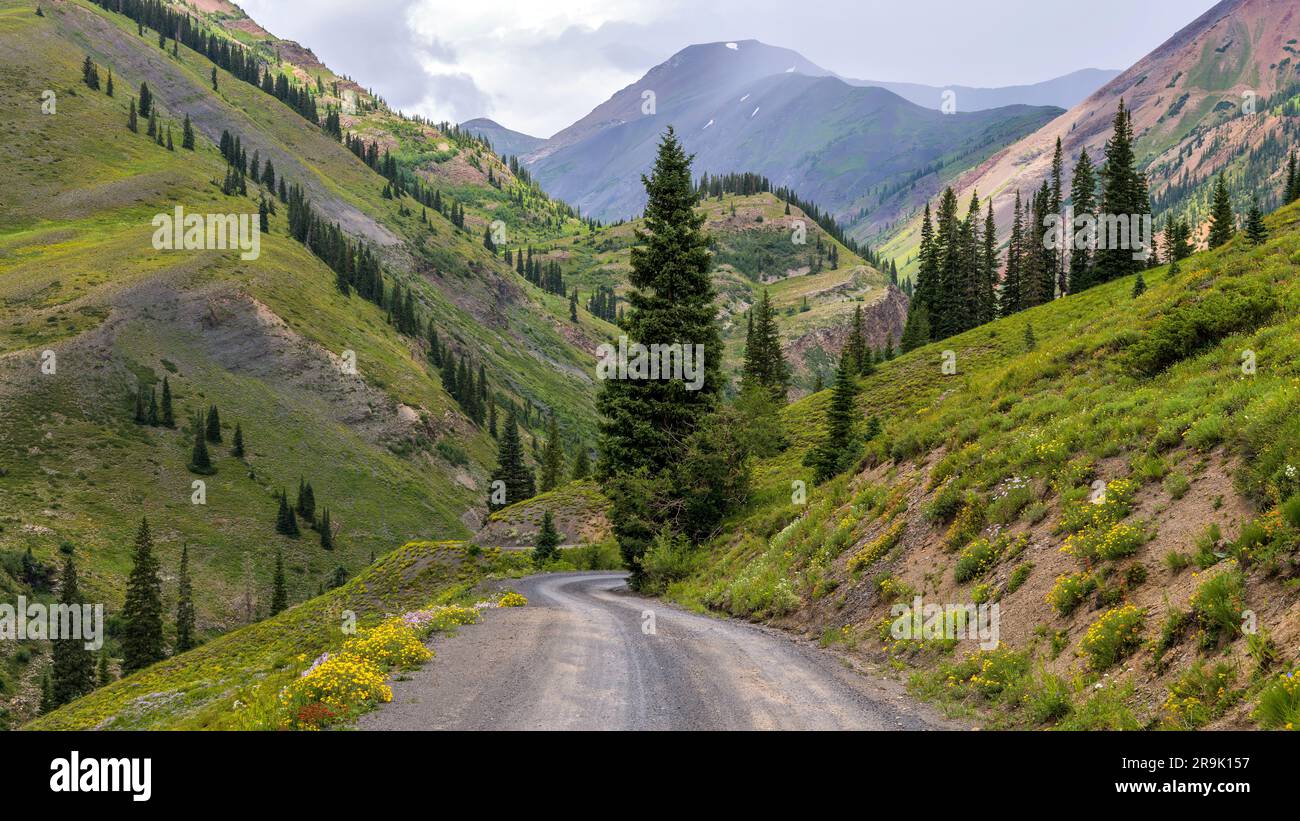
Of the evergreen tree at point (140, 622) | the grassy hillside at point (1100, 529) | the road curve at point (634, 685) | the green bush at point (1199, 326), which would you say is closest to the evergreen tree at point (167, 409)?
the evergreen tree at point (140, 622)

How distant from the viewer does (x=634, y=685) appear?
39.0ft

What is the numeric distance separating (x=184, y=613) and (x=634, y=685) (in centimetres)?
8841

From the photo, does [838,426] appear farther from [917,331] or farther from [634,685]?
[917,331]

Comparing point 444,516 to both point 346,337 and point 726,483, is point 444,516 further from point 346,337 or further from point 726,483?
point 726,483

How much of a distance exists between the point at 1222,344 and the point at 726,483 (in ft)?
64.0

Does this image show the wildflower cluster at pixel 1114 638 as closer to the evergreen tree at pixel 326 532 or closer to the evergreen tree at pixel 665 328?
the evergreen tree at pixel 665 328

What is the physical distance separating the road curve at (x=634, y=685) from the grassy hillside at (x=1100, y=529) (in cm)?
151

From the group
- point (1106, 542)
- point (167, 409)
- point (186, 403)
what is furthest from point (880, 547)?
point (186, 403)

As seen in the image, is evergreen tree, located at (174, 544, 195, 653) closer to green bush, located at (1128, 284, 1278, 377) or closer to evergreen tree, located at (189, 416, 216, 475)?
evergreen tree, located at (189, 416, 216, 475)

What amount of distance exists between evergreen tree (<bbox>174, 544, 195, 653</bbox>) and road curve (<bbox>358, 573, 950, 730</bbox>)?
7779 centimetres

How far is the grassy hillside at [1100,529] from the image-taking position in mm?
8930

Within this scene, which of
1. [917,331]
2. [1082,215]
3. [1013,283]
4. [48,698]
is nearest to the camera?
[48,698]

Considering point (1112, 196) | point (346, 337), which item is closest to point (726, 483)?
point (1112, 196)

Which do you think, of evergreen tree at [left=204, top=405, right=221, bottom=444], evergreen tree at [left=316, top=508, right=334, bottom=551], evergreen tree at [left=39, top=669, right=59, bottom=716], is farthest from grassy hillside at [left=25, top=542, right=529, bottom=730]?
evergreen tree at [left=204, top=405, right=221, bottom=444]
